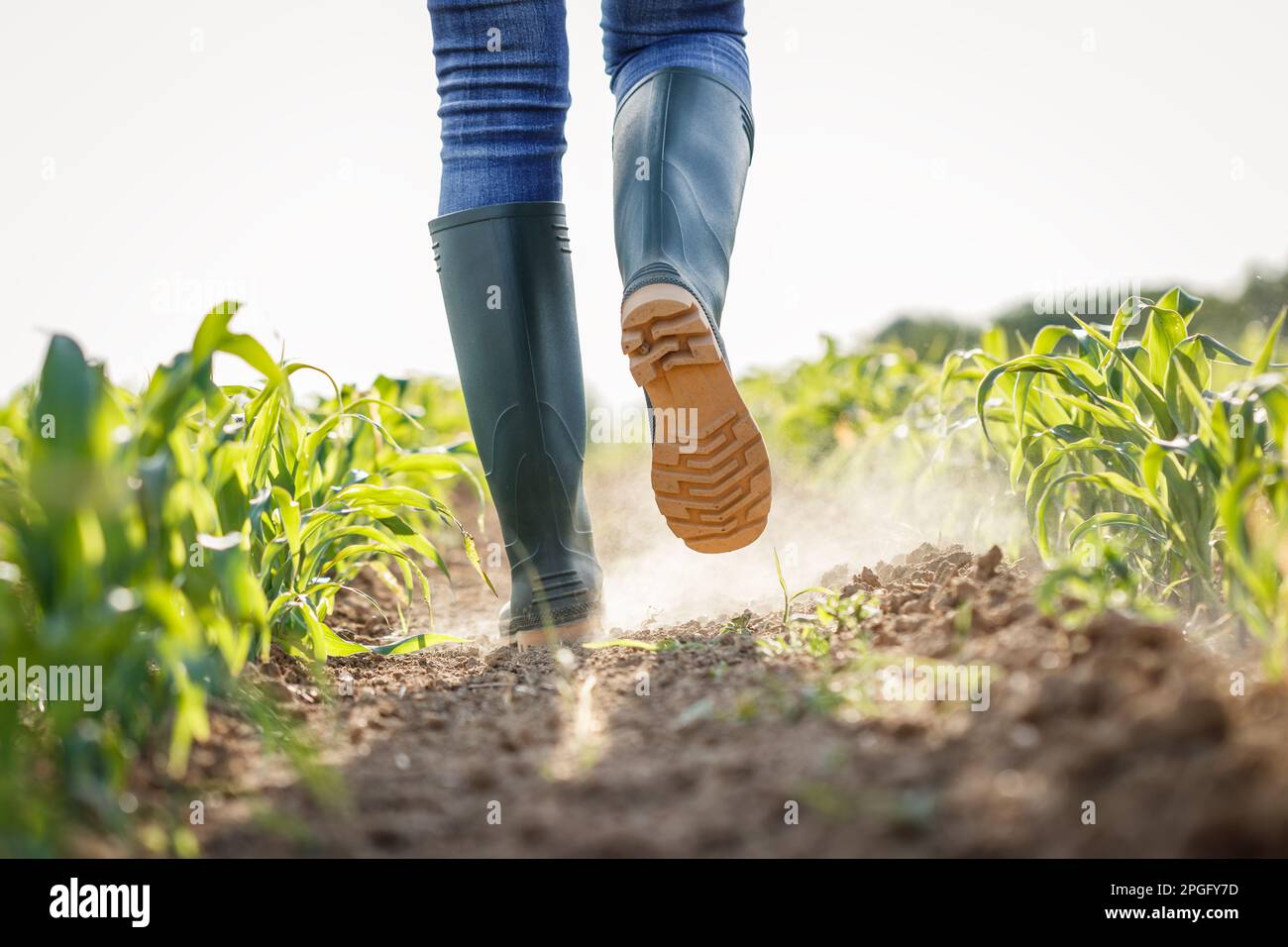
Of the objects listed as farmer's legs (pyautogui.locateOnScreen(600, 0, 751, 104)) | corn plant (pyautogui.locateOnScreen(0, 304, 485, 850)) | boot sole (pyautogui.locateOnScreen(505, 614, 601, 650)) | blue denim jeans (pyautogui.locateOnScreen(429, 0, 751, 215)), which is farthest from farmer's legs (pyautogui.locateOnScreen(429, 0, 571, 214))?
boot sole (pyautogui.locateOnScreen(505, 614, 601, 650))

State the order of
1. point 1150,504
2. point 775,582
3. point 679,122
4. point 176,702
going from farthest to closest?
1. point 775,582
2. point 679,122
3. point 1150,504
4. point 176,702

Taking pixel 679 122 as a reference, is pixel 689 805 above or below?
below

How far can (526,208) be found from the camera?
1703mm

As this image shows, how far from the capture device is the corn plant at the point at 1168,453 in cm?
106

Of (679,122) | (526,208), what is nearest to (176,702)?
(526,208)

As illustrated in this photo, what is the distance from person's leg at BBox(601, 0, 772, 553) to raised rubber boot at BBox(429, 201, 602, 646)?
0.17m

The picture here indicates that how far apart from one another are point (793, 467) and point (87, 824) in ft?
10.2

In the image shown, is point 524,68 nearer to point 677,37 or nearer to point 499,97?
point 499,97

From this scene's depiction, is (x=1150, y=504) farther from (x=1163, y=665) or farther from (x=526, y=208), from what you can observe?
(x=526, y=208)

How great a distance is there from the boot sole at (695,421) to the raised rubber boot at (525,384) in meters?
0.20

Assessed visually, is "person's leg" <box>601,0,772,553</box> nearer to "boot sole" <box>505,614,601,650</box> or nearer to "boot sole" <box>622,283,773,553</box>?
"boot sole" <box>622,283,773,553</box>

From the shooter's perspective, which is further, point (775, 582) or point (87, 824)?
point (775, 582)

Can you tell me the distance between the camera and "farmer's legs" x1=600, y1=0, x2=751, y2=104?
5.67ft
